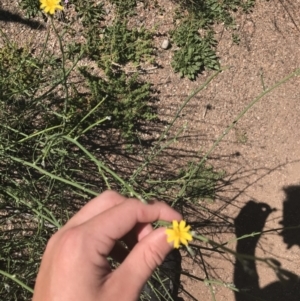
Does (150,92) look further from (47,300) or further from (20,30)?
(47,300)

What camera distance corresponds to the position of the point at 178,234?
932mm

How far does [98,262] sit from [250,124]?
1616 millimetres

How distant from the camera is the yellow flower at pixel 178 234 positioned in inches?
36.3

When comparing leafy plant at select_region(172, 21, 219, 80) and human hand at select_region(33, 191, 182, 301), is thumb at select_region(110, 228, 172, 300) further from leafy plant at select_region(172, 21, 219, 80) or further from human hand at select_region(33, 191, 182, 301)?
leafy plant at select_region(172, 21, 219, 80)

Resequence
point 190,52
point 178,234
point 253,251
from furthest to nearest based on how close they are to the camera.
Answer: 1. point 253,251
2. point 190,52
3. point 178,234

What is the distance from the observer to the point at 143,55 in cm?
221

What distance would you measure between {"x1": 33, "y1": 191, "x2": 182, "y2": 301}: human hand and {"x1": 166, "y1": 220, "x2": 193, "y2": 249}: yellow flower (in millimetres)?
28

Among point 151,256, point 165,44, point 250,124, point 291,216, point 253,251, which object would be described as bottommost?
point 253,251

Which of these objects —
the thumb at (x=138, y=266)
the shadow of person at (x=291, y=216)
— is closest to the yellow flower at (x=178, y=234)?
the thumb at (x=138, y=266)

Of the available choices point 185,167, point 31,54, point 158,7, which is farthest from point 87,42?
point 185,167

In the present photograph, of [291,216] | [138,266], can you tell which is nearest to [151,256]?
[138,266]

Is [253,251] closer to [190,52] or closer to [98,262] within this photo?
[190,52]

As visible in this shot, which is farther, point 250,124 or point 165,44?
point 250,124

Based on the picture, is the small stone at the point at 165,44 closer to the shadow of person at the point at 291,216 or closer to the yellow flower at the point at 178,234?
the shadow of person at the point at 291,216
